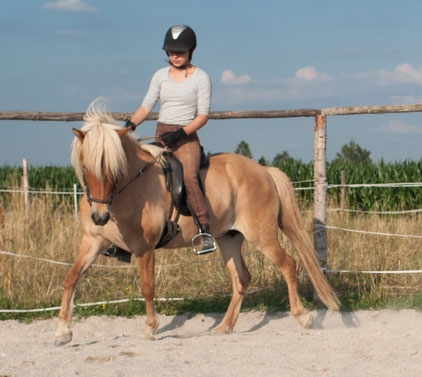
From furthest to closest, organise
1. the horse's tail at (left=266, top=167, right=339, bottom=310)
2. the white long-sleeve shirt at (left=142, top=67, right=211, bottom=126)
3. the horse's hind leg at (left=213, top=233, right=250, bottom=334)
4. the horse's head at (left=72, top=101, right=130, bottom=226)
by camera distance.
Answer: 1. the horse's tail at (left=266, top=167, right=339, bottom=310)
2. the horse's hind leg at (left=213, top=233, right=250, bottom=334)
3. the white long-sleeve shirt at (left=142, top=67, right=211, bottom=126)
4. the horse's head at (left=72, top=101, right=130, bottom=226)

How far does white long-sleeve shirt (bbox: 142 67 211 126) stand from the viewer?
205 inches

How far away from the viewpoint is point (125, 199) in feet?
15.9

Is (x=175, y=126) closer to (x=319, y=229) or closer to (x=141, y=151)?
(x=141, y=151)

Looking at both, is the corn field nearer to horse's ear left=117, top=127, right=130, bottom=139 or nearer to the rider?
the rider

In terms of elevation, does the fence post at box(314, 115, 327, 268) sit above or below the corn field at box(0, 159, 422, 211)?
above

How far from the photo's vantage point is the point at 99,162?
14.0 feet

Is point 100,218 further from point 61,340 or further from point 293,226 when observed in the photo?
point 293,226

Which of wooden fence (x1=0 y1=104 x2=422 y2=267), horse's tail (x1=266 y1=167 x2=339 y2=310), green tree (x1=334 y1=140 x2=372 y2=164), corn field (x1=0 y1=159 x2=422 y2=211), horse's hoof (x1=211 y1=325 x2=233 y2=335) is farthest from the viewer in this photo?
green tree (x1=334 y1=140 x2=372 y2=164)

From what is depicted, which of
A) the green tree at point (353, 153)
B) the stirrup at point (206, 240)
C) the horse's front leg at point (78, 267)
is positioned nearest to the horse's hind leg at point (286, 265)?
the stirrup at point (206, 240)

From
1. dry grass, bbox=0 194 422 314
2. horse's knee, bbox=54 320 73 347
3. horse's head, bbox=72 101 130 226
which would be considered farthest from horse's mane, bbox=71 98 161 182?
dry grass, bbox=0 194 422 314

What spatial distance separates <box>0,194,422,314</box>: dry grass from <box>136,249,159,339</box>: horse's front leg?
1828 millimetres

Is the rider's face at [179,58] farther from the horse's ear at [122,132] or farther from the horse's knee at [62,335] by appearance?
the horse's knee at [62,335]

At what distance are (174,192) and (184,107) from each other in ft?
2.83

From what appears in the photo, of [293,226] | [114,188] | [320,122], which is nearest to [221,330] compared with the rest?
[293,226]
